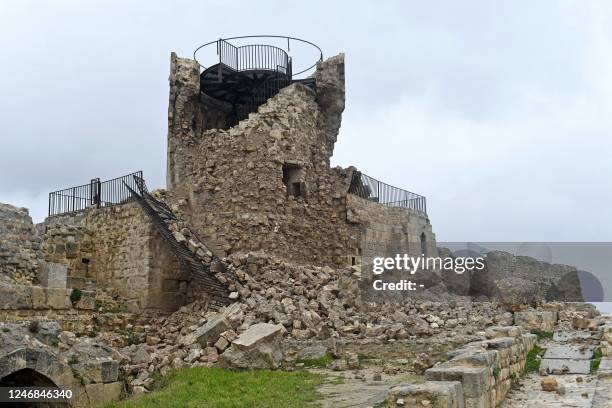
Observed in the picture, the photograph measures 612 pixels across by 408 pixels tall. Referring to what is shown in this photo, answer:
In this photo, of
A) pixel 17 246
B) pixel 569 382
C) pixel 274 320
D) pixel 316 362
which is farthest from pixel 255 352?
pixel 17 246

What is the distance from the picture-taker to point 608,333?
10023mm

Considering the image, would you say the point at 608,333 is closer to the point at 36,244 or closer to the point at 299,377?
the point at 299,377

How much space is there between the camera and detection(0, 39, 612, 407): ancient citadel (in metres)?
9.30

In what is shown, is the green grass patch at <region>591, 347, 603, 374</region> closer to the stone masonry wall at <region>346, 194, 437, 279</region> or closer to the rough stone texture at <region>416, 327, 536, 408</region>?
the rough stone texture at <region>416, 327, 536, 408</region>

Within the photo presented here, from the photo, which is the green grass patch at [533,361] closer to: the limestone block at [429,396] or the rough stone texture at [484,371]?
the rough stone texture at [484,371]

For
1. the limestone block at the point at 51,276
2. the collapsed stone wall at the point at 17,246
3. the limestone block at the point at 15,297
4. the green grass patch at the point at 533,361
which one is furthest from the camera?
the limestone block at the point at 51,276

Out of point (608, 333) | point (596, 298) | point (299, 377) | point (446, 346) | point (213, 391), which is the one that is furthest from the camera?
point (596, 298)

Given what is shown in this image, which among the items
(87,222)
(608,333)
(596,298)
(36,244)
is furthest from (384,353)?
(596,298)

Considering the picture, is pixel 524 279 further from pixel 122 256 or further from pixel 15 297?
pixel 15 297

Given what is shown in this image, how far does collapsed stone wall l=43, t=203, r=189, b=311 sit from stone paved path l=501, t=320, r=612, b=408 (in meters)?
9.42

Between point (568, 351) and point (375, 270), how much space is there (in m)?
10.7

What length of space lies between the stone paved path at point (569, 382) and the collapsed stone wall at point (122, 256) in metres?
9.42

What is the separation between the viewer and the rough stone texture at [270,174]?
16812 millimetres

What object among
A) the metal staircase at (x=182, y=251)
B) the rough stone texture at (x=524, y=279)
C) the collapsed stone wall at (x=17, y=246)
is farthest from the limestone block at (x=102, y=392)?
the rough stone texture at (x=524, y=279)
